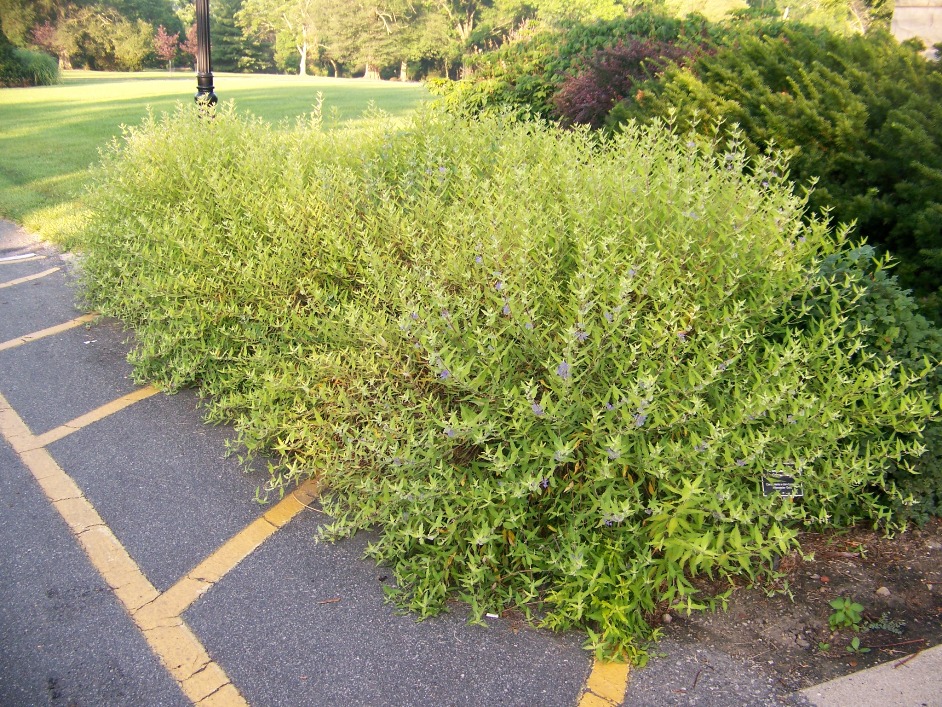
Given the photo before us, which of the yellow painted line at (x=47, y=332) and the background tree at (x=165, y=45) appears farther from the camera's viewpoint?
the background tree at (x=165, y=45)

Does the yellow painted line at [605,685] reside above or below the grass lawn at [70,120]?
above

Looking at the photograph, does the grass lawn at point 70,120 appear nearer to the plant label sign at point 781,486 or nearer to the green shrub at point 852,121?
the green shrub at point 852,121

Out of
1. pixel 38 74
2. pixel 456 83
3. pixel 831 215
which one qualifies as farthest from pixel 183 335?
pixel 38 74

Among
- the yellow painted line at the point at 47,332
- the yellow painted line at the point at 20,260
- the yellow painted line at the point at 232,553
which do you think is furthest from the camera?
the yellow painted line at the point at 20,260

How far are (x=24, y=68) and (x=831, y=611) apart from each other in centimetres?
3922

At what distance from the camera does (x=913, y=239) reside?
454 cm

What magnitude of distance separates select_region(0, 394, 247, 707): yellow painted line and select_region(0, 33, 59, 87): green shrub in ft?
114

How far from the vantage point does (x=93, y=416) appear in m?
4.94

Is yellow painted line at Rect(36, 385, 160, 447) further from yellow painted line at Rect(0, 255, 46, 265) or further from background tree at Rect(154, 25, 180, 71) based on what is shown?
background tree at Rect(154, 25, 180, 71)

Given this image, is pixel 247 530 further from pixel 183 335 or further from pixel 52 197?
pixel 52 197

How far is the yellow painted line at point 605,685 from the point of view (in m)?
2.74

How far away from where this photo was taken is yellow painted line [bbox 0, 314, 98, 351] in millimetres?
6094

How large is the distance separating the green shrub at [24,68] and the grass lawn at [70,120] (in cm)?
131

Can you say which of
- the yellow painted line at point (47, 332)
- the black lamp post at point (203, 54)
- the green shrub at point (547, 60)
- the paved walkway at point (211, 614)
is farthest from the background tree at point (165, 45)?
the paved walkway at point (211, 614)
